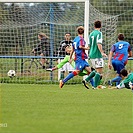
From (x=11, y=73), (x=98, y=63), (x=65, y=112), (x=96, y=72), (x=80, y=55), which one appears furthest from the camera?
(x=11, y=73)

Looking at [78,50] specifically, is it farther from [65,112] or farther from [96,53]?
[65,112]

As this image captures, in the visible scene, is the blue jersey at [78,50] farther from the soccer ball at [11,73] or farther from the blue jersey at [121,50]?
the soccer ball at [11,73]

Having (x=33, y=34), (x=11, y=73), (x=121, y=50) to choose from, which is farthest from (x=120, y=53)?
(x=33, y=34)

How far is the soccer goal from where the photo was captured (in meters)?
22.3

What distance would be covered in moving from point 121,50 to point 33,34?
259 inches

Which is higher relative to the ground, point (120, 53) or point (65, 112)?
point (120, 53)

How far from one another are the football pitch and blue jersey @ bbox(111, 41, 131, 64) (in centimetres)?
255

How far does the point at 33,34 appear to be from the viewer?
961 inches

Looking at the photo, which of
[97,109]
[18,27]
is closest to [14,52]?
[18,27]

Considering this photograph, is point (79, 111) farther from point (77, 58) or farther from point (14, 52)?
point (14, 52)

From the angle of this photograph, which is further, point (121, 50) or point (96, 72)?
point (121, 50)

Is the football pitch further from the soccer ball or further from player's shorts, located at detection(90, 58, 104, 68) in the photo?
the soccer ball

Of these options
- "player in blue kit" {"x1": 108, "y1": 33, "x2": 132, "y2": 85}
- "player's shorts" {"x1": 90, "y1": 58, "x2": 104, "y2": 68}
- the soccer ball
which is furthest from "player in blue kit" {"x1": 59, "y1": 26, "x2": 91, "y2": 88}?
the soccer ball

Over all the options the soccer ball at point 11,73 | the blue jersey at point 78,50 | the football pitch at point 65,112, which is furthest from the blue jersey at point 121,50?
the soccer ball at point 11,73
